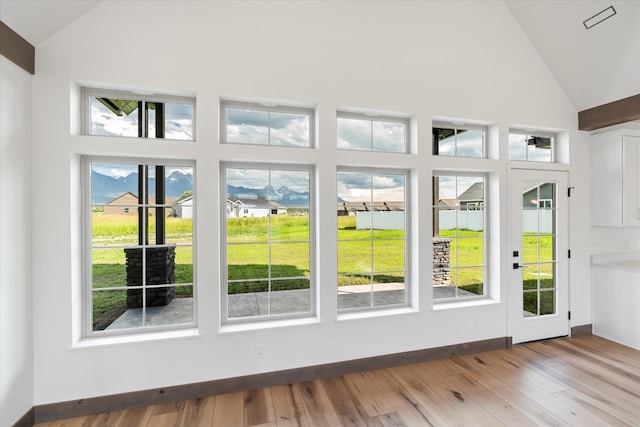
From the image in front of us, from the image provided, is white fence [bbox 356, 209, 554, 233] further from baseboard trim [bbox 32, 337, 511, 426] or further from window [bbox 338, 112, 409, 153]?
baseboard trim [bbox 32, 337, 511, 426]

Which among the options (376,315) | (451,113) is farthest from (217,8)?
(376,315)

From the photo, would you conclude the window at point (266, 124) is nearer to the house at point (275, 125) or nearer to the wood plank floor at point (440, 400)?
the house at point (275, 125)

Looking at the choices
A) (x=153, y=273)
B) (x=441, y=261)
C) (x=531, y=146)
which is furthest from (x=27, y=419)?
(x=531, y=146)

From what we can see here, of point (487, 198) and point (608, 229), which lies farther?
point (608, 229)

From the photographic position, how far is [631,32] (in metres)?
2.78

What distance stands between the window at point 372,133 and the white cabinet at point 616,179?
2.62 m

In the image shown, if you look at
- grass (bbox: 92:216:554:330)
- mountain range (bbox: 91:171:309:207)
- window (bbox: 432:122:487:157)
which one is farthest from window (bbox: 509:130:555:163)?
mountain range (bbox: 91:171:309:207)

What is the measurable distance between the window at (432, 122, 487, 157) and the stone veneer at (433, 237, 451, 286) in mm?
993

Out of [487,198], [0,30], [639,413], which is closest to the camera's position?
[0,30]

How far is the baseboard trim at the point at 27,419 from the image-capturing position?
1984mm

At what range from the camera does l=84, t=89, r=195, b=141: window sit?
2.39m

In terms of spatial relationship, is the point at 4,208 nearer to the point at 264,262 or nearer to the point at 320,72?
the point at 264,262

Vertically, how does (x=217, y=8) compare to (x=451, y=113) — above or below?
above

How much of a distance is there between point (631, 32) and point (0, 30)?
512 centimetres
